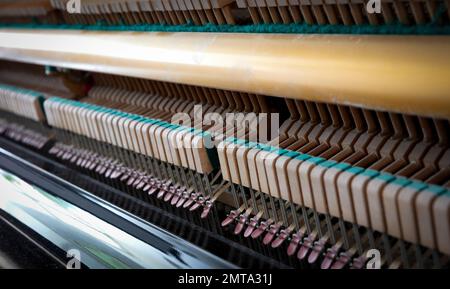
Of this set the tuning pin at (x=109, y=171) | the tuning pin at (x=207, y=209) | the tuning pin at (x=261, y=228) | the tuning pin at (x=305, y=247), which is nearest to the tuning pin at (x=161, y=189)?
the tuning pin at (x=207, y=209)

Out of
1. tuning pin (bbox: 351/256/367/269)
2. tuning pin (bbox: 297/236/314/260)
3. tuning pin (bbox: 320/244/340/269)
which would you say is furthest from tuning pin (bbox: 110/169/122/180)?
tuning pin (bbox: 351/256/367/269)

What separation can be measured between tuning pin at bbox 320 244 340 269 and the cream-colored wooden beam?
→ 20.2 inches

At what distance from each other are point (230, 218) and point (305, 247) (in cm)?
38

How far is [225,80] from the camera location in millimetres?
1932

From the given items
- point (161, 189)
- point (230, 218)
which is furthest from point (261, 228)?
point (161, 189)

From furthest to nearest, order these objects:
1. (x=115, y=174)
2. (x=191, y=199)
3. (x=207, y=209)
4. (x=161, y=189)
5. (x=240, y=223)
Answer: (x=115, y=174)
(x=161, y=189)
(x=191, y=199)
(x=207, y=209)
(x=240, y=223)

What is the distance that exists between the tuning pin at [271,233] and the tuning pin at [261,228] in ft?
0.05

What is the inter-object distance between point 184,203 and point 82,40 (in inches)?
40.7

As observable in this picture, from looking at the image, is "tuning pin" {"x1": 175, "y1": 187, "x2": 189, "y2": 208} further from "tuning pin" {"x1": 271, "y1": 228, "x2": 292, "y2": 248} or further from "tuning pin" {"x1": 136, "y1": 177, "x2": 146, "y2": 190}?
"tuning pin" {"x1": 271, "y1": 228, "x2": 292, "y2": 248}

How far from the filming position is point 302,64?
1.66m

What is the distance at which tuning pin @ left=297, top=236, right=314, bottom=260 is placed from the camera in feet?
6.06

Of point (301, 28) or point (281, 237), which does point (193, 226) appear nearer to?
point (281, 237)

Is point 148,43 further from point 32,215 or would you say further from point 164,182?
point 32,215
